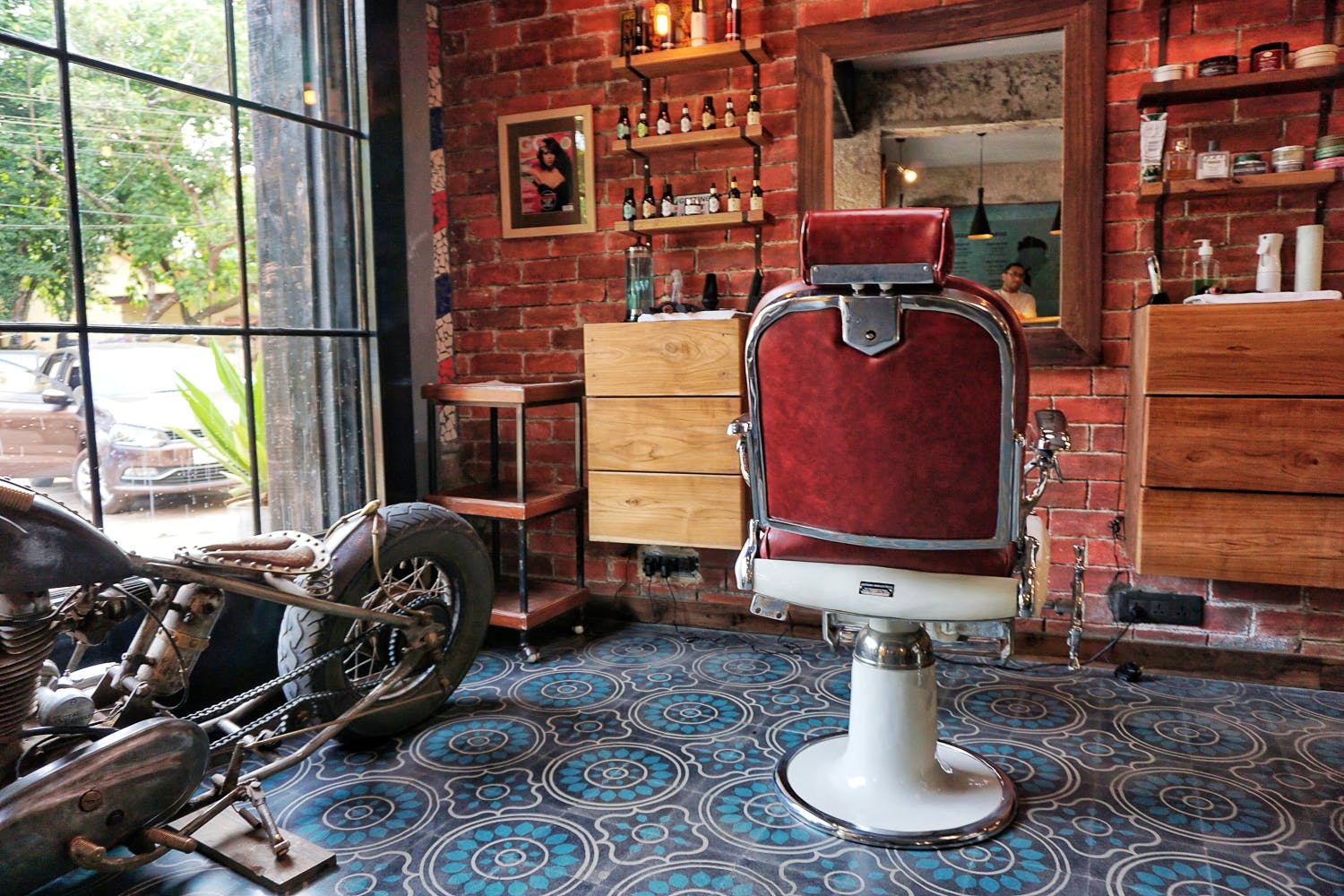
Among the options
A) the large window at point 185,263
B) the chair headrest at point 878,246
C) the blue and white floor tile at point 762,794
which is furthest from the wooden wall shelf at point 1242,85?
the large window at point 185,263

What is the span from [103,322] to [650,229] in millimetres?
1728

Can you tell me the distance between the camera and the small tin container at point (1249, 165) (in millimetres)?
2471

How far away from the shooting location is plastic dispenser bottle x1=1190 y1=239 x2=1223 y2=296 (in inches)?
102

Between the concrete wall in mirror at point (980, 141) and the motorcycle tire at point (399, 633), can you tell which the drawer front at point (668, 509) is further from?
the concrete wall in mirror at point (980, 141)

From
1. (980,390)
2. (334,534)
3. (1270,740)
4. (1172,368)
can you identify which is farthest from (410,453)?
(1270,740)

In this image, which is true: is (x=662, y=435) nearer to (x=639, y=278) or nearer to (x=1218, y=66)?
(x=639, y=278)

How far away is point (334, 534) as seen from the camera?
2.15 meters

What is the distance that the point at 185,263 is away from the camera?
8.00 feet

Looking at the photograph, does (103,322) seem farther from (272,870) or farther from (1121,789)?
(1121,789)

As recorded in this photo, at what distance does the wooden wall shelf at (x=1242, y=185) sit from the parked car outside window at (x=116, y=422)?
2.77m

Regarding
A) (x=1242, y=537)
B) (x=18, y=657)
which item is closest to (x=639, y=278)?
(x=1242, y=537)

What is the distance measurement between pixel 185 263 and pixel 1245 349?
286 cm

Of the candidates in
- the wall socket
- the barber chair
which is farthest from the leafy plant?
the wall socket

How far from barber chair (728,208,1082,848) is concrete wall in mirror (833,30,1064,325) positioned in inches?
44.5
